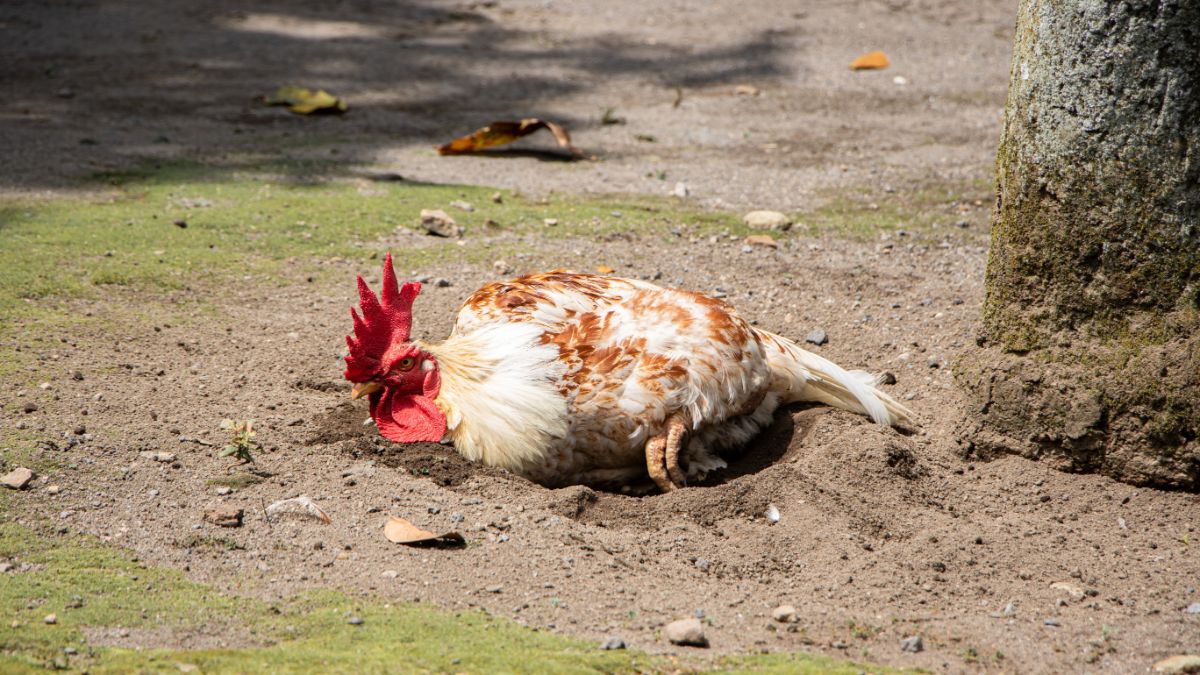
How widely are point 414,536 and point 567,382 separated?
92 cm

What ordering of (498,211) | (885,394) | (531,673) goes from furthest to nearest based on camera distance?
(498,211) < (885,394) < (531,673)

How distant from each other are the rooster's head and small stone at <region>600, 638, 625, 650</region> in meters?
1.46

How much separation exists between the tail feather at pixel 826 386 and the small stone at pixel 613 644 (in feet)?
6.30

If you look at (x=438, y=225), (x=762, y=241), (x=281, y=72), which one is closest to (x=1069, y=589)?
(x=762, y=241)

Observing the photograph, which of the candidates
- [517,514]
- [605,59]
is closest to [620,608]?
[517,514]

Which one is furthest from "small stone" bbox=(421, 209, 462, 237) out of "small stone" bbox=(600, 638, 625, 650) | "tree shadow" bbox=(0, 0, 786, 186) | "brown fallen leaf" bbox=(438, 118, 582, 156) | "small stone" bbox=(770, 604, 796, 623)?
"small stone" bbox=(600, 638, 625, 650)

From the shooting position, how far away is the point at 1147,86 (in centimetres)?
378

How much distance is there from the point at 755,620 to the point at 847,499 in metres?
0.92

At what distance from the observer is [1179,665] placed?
10.2 ft

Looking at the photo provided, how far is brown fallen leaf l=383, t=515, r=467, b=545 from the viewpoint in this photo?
3729 mm

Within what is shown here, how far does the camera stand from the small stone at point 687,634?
3195 millimetres

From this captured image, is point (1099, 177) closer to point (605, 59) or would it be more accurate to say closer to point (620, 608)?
point (620, 608)

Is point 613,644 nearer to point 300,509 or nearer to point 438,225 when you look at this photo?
point 300,509

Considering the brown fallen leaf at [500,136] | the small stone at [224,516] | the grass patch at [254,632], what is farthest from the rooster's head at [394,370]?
the brown fallen leaf at [500,136]
